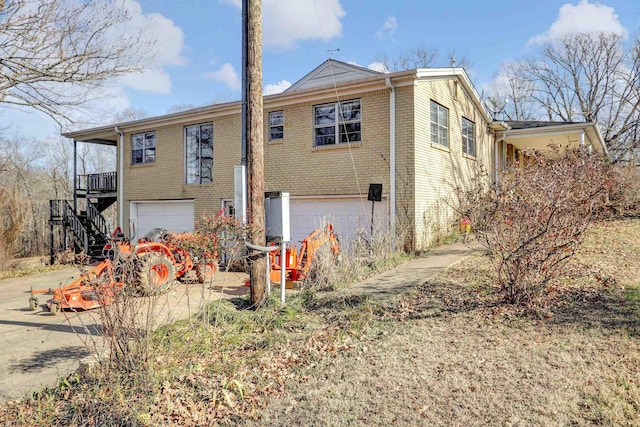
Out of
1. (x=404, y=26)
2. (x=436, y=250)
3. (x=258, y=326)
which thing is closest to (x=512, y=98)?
(x=404, y=26)

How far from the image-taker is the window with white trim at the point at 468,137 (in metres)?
15.6

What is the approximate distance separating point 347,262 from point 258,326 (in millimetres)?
3314

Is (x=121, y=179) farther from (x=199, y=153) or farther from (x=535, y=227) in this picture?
(x=535, y=227)

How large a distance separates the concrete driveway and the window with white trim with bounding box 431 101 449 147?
755cm

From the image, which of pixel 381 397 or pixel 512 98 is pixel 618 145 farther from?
pixel 381 397

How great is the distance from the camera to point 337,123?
12906 millimetres

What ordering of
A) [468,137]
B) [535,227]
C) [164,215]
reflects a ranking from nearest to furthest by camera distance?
A: [535,227] < [468,137] < [164,215]

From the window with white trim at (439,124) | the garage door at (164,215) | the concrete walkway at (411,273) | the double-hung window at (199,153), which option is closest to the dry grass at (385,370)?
the concrete walkway at (411,273)

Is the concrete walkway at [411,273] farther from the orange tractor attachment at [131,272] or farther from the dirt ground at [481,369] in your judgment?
the orange tractor attachment at [131,272]

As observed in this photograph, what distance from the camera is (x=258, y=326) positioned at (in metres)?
5.90

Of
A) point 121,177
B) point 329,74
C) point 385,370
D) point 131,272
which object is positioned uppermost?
point 329,74

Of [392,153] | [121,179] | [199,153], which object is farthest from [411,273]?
[121,179]

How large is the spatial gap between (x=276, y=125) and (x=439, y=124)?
17.2ft

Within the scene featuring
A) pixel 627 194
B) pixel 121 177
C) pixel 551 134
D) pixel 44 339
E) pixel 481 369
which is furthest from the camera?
pixel 121 177
